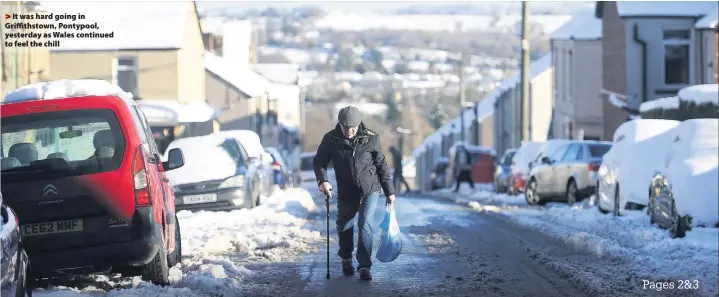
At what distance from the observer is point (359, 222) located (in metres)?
12.8

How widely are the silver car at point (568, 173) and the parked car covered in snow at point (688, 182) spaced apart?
8.89 m

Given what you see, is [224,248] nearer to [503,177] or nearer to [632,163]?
[632,163]

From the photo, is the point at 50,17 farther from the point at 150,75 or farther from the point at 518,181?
the point at 150,75

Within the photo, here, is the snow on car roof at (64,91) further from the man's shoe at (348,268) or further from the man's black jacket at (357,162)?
the man's shoe at (348,268)

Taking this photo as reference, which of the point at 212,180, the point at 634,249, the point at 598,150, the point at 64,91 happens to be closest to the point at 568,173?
the point at 598,150

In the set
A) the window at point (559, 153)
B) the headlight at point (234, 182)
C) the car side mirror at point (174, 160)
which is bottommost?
the headlight at point (234, 182)

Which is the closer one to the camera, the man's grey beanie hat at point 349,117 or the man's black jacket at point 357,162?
the man's grey beanie hat at point 349,117

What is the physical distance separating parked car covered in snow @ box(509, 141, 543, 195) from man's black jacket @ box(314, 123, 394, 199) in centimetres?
2318

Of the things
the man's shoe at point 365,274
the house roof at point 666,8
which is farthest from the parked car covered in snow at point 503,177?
the man's shoe at point 365,274

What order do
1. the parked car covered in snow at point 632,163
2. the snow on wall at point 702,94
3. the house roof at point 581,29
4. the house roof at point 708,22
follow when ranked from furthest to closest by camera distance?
the house roof at point 581,29 < the house roof at point 708,22 < the snow on wall at point 702,94 < the parked car covered in snow at point 632,163

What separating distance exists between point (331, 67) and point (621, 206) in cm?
11883

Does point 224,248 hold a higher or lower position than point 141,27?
lower

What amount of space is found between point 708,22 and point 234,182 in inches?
846

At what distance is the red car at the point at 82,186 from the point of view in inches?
431
